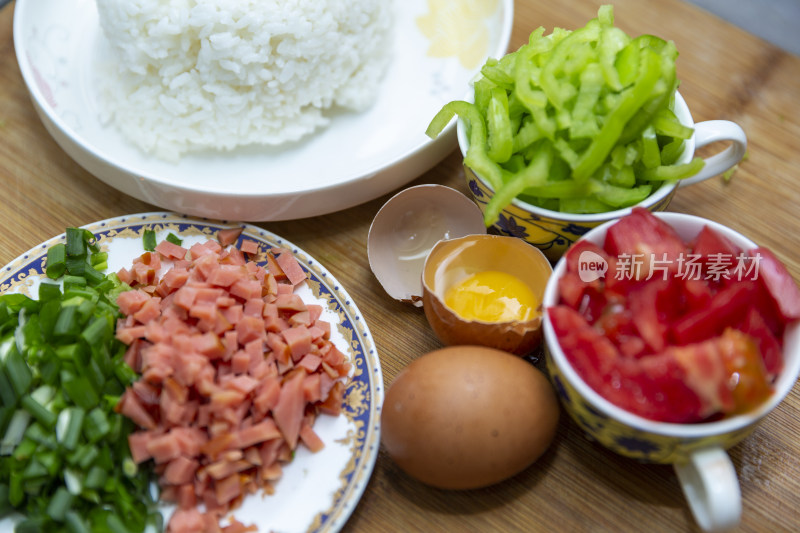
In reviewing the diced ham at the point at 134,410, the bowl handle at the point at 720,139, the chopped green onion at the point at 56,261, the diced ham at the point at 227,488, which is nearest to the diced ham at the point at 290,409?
the diced ham at the point at 227,488

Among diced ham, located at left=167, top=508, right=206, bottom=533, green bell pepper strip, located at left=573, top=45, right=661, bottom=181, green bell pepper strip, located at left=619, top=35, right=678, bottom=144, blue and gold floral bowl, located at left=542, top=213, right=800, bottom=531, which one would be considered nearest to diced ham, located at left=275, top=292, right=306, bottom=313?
diced ham, located at left=167, top=508, right=206, bottom=533

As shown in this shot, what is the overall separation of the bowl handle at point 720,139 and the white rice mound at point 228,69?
2.96 ft

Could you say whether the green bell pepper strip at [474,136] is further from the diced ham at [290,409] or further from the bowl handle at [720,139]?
the diced ham at [290,409]

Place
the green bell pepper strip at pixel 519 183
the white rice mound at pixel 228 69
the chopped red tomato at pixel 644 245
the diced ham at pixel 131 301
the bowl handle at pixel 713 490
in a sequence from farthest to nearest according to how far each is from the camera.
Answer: the white rice mound at pixel 228 69, the diced ham at pixel 131 301, the green bell pepper strip at pixel 519 183, the chopped red tomato at pixel 644 245, the bowl handle at pixel 713 490

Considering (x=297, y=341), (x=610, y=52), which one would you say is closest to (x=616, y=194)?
(x=610, y=52)

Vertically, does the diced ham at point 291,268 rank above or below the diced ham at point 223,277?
below

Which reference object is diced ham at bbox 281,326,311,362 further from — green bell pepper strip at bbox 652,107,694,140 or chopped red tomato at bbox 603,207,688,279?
green bell pepper strip at bbox 652,107,694,140

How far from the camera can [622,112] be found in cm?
133

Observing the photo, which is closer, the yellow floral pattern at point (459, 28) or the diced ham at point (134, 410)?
the diced ham at point (134, 410)

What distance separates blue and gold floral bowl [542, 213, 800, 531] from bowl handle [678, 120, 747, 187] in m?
0.27

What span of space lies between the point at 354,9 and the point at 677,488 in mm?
1445

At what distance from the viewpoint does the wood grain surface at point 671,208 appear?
1445mm

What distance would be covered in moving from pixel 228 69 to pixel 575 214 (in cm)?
97

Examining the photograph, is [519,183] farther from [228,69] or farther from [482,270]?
[228,69]
